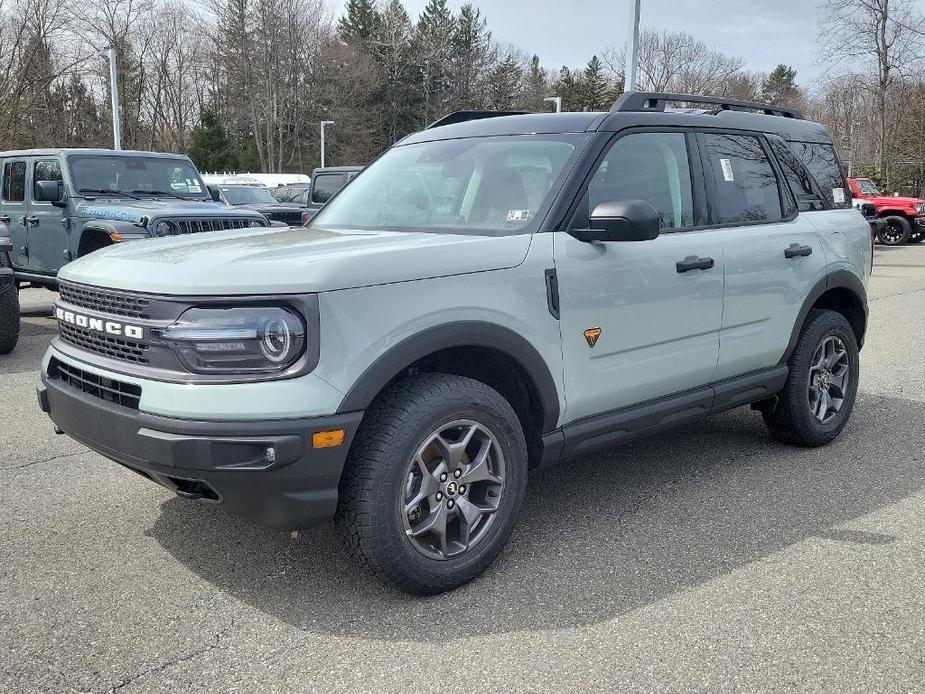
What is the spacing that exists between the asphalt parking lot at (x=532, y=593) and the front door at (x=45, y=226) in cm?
515

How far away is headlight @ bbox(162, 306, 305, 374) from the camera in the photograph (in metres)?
2.68

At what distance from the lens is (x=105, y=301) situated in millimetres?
3051

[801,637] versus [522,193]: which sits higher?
[522,193]

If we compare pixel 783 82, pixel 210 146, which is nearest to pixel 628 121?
pixel 210 146

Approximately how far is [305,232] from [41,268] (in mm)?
6893

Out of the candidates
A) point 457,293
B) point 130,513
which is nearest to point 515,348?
point 457,293

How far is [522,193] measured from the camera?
3.65 meters

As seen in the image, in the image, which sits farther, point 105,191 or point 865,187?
point 865,187

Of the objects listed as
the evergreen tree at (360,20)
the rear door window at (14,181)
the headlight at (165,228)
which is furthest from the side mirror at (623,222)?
the evergreen tree at (360,20)

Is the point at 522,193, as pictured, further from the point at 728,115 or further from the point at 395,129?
the point at 395,129

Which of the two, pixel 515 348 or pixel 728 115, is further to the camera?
pixel 728 115

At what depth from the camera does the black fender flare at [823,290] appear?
462cm

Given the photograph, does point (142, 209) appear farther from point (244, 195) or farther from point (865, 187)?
point (865, 187)

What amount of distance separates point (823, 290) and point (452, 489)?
275 centimetres
